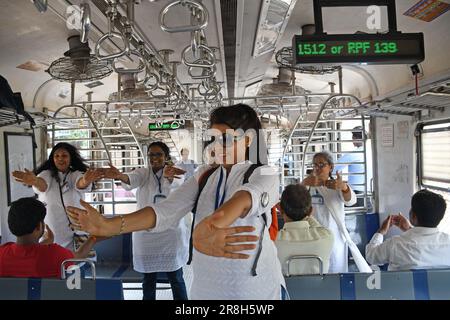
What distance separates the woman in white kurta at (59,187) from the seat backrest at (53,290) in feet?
3.46

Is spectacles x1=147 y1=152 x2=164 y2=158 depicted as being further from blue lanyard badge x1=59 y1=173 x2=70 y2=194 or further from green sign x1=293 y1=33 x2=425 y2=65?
green sign x1=293 y1=33 x2=425 y2=65

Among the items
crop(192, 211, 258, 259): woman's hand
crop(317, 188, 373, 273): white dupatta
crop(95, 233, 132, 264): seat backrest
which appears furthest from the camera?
crop(95, 233, 132, 264): seat backrest

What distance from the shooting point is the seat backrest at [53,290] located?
2021mm

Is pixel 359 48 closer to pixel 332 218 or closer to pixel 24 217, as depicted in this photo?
pixel 332 218

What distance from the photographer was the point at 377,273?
6.96ft

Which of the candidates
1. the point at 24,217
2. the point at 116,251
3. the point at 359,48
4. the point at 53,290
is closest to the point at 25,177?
the point at 24,217

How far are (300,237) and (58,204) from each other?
2049mm

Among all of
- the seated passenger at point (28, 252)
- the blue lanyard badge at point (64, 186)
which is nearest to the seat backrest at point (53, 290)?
the seated passenger at point (28, 252)

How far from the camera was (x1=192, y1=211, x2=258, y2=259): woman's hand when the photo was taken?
115 centimetres

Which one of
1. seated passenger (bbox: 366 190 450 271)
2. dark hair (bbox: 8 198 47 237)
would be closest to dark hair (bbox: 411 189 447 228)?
seated passenger (bbox: 366 190 450 271)

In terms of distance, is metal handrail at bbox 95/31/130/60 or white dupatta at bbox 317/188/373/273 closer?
metal handrail at bbox 95/31/130/60

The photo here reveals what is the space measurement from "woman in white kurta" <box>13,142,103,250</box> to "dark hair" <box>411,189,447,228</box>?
2.41 m

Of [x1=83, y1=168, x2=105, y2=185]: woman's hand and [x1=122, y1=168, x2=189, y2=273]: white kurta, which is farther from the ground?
[x1=83, y1=168, x2=105, y2=185]: woman's hand

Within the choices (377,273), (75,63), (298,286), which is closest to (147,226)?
(298,286)
